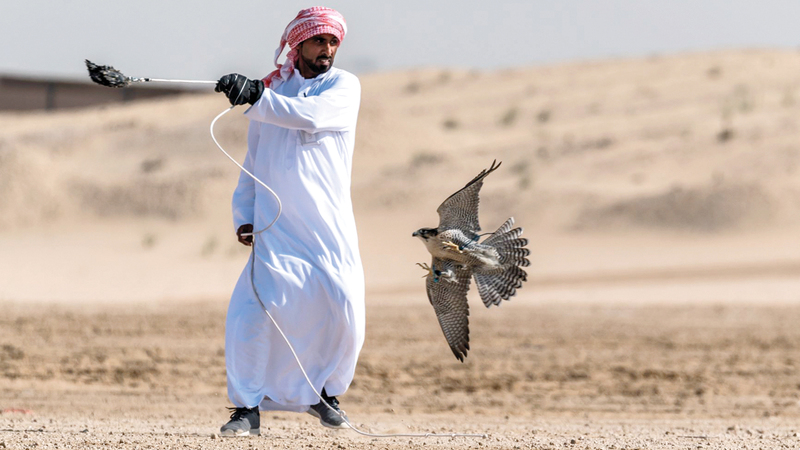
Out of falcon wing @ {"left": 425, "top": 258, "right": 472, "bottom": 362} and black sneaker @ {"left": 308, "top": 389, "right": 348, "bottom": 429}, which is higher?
falcon wing @ {"left": 425, "top": 258, "right": 472, "bottom": 362}

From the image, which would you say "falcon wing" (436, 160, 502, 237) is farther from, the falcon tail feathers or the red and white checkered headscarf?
the red and white checkered headscarf

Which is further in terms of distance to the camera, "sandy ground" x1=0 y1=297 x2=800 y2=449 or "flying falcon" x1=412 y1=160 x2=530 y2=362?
"sandy ground" x1=0 y1=297 x2=800 y2=449

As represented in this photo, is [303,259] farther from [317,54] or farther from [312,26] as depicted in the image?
[312,26]

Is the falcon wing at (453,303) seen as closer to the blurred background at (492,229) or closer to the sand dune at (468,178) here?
the blurred background at (492,229)

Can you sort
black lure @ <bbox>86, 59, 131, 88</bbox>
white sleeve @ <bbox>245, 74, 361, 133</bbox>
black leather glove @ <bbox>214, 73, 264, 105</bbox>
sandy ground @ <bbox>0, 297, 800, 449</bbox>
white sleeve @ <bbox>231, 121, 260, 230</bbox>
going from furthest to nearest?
sandy ground @ <bbox>0, 297, 800, 449</bbox> < white sleeve @ <bbox>231, 121, 260, 230</bbox> < white sleeve @ <bbox>245, 74, 361, 133</bbox> < black leather glove @ <bbox>214, 73, 264, 105</bbox> < black lure @ <bbox>86, 59, 131, 88</bbox>

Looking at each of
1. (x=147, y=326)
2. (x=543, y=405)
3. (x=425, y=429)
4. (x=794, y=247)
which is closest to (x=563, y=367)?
(x=543, y=405)

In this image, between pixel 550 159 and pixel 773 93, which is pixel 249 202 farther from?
pixel 773 93

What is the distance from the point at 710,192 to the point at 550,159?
476 cm

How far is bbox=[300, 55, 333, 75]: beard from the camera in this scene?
5426mm

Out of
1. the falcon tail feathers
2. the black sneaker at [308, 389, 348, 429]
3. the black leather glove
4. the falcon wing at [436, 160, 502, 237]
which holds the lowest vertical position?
the black sneaker at [308, 389, 348, 429]

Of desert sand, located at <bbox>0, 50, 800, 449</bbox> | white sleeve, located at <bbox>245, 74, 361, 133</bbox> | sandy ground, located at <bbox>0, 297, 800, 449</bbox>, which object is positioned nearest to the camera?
white sleeve, located at <bbox>245, 74, 361, 133</bbox>

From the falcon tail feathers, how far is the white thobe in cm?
62

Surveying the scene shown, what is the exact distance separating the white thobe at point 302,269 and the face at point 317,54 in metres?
0.06

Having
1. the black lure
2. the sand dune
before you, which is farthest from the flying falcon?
the sand dune
